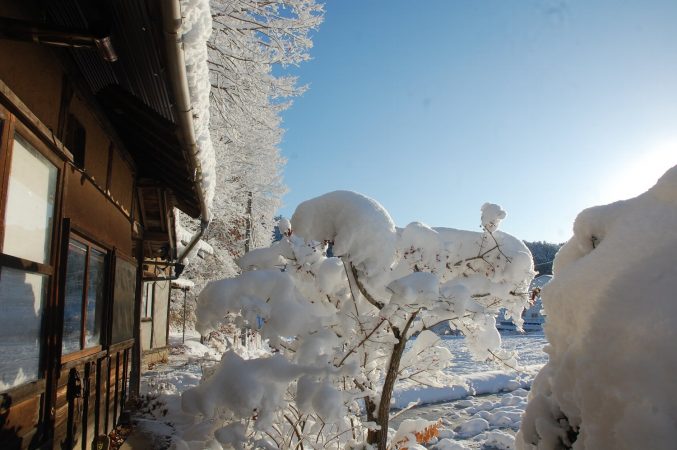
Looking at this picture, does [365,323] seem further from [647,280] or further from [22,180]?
[647,280]

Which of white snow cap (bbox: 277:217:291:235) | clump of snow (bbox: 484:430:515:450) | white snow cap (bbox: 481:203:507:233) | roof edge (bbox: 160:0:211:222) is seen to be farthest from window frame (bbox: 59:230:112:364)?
clump of snow (bbox: 484:430:515:450)

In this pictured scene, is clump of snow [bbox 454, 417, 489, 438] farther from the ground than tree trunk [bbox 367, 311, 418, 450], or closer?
closer

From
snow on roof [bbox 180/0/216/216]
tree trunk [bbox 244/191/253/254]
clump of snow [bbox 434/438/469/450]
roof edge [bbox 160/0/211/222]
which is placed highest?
tree trunk [bbox 244/191/253/254]

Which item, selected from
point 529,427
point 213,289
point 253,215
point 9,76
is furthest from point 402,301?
point 253,215

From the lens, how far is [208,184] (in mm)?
4641

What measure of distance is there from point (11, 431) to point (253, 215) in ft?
54.8

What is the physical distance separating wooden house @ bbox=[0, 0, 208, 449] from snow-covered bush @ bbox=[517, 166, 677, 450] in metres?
1.95

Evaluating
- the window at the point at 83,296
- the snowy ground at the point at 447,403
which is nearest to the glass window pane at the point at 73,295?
the window at the point at 83,296

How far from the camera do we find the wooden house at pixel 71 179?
90.1 inches

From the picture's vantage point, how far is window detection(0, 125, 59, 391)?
7.49 feet

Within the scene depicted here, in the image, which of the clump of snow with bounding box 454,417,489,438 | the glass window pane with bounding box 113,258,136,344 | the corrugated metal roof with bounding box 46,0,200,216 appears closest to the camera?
the corrugated metal roof with bounding box 46,0,200,216

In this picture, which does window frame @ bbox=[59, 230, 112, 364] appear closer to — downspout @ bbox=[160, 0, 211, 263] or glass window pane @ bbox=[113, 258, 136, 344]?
glass window pane @ bbox=[113, 258, 136, 344]

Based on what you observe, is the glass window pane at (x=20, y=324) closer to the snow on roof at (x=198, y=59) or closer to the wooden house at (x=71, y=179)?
the wooden house at (x=71, y=179)

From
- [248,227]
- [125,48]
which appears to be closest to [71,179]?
[125,48]
